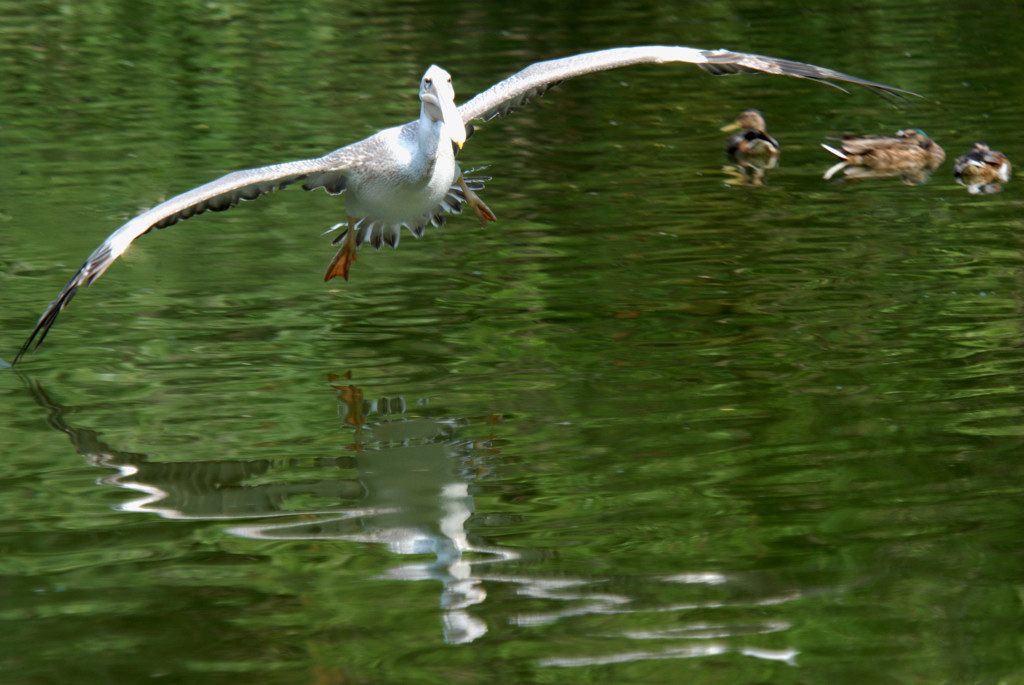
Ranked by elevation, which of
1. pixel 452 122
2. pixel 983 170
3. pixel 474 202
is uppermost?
pixel 452 122

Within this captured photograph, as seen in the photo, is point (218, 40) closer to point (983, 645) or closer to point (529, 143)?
point (529, 143)

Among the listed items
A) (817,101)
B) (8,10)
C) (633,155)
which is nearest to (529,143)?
(633,155)

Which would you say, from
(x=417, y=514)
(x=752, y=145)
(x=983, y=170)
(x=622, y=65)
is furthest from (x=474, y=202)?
(x=983, y=170)

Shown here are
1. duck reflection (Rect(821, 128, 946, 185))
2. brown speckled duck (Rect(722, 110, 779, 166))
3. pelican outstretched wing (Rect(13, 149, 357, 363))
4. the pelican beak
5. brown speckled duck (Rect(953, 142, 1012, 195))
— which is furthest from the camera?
brown speckled duck (Rect(722, 110, 779, 166))

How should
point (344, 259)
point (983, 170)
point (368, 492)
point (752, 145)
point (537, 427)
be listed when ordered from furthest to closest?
point (752, 145) < point (983, 170) < point (344, 259) < point (537, 427) < point (368, 492)

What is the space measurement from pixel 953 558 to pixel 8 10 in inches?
962

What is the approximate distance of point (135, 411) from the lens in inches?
287

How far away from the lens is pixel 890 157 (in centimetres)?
1166

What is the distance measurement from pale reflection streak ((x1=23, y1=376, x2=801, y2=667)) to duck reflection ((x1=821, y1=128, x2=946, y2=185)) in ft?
20.2

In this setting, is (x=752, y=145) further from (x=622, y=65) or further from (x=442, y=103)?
(x=442, y=103)

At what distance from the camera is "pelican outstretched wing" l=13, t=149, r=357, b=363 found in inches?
275

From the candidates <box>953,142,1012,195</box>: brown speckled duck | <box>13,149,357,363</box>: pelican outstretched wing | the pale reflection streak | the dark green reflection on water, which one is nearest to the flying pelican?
<box>13,149,357,363</box>: pelican outstretched wing

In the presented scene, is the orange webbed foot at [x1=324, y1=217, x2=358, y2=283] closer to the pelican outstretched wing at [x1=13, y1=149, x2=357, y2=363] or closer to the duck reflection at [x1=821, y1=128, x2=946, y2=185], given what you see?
the pelican outstretched wing at [x1=13, y1=149, x2=357, y2=363]

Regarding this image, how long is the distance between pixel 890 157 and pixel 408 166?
18.6 ft
